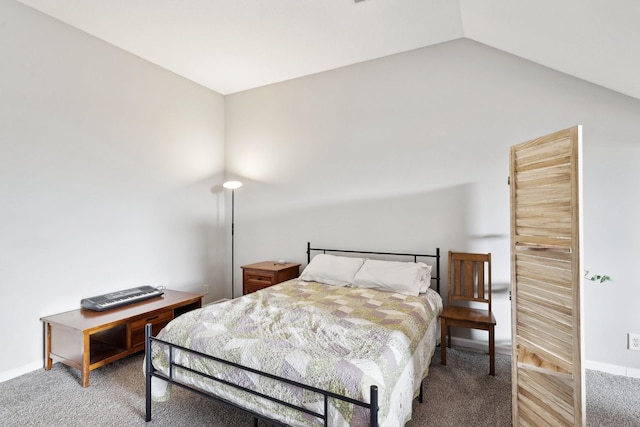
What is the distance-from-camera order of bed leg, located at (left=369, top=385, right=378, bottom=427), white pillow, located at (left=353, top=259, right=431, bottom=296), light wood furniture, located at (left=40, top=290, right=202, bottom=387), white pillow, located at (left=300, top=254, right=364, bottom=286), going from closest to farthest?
bed leg, located at (left=369, top=385, right=378, bottom=427) → light wood furniture, located at (left=40, top=290, right=202, bottom=387) → white pillow, located at (left=353, top=259, right=431, bottom=296) → white pillow, located at (left=300, top=254, right=364, bottom=286)

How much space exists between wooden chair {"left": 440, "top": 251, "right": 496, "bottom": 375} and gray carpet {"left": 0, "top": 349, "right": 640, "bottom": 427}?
0.42 meters

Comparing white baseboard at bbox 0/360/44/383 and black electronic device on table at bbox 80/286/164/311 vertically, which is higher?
black electronic device on table at bbox 80/286/164/311

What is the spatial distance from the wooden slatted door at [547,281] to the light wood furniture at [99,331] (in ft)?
9.65

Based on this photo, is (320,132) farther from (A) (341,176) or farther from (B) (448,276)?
(B) (448,276)

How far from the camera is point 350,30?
302 cm

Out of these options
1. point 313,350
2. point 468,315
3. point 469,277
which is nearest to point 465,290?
point 469,277

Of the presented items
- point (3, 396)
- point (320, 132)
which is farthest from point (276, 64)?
point (3, 396)

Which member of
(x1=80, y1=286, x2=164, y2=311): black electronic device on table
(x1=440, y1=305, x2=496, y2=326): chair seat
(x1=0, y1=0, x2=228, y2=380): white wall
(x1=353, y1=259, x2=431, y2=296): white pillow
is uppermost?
(x1=0, y1=0, x2=228, y2=380): white wall

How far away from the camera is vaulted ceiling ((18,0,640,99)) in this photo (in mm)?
2111

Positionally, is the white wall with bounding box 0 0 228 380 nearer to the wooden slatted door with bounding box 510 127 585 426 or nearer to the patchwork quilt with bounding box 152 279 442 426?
the patchwork quilt with bounding box 152 279 442 426

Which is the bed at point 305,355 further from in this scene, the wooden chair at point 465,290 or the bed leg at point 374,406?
the wooden chair at point 465,290

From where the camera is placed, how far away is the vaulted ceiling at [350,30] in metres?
2.11

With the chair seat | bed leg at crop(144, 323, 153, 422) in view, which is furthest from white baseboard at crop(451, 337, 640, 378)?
bed leg at crop(144, 323, 153, 422)

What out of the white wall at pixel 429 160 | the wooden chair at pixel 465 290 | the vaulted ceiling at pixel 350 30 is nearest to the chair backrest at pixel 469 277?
the wooden chair at pixel 465 290
